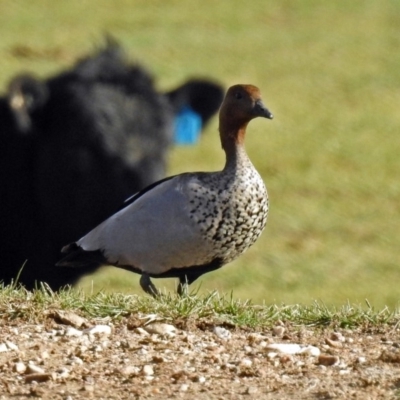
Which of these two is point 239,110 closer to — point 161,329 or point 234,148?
point 234,148

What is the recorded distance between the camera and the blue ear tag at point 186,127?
35.9ft

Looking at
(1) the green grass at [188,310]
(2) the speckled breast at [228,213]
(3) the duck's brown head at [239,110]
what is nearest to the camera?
(1) the green grass at [188,310]

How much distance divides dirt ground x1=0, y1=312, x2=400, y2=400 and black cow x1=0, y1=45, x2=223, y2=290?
469 centimetres

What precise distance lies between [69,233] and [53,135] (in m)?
0.98

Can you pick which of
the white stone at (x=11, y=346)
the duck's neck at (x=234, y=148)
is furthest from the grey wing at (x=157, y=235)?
the white stone at (x=11, y=346)

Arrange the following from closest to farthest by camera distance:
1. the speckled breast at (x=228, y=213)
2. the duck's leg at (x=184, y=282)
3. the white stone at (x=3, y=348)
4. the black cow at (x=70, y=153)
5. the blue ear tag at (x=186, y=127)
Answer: the white stone at (x=3, y=348) < the speckled breast at (x=228, y=213) < the duck's leg at (x=184, y=282) < the black cow at (x=70, y=153) < the blue ear tag at (x=186, y=127)

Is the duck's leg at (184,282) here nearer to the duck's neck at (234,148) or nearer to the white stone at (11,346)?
the duck's neck at (234,148)

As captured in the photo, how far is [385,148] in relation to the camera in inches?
641

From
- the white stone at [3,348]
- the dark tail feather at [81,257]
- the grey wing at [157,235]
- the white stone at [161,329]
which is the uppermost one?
the grey wing at [157,235]

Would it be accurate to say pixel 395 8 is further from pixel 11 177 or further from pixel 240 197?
pixel 240 197

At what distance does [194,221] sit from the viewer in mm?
5730

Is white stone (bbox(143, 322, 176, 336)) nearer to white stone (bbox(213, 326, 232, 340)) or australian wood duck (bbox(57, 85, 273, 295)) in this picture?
white stone (bbox(213, 326, 232, 340))

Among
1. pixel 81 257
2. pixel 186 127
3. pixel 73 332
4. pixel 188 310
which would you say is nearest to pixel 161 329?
pixel 188 310

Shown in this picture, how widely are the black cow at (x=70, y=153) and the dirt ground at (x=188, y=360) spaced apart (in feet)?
15.4
